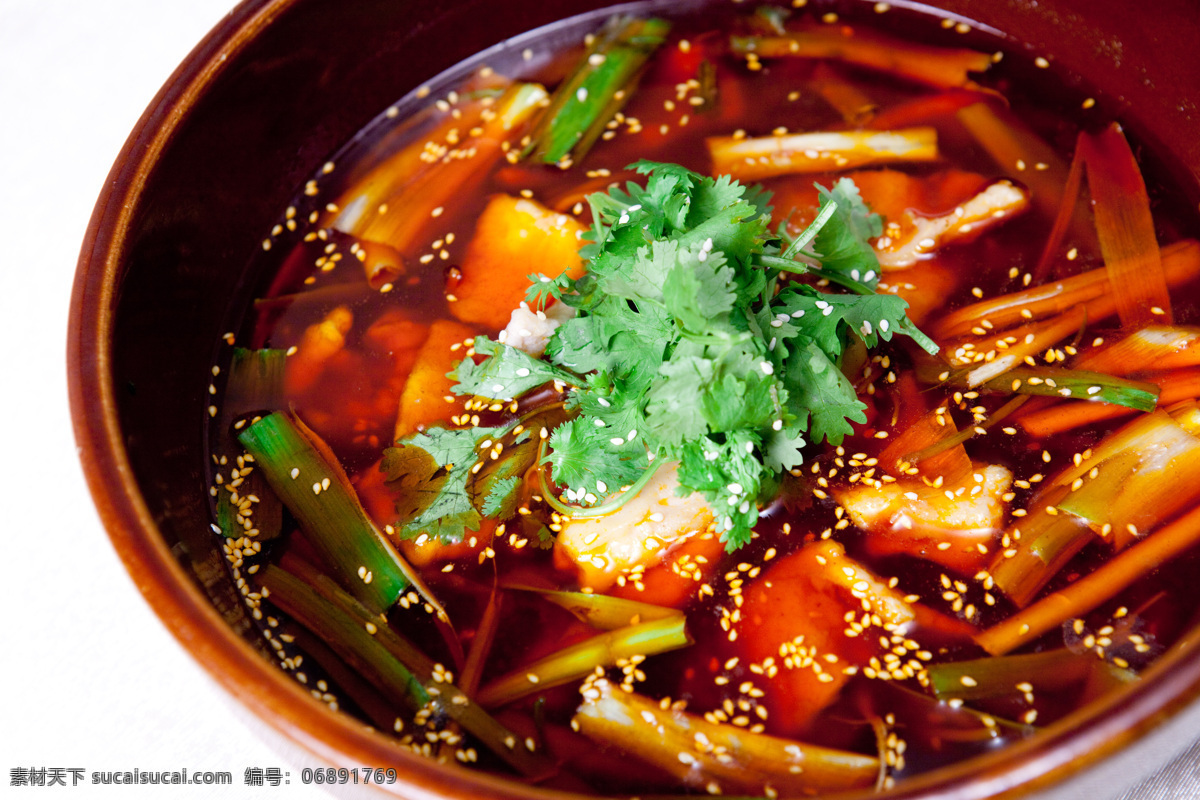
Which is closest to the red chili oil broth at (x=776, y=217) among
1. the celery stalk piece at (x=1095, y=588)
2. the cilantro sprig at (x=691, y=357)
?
the celery stalk piece at (x=1095, y=588)

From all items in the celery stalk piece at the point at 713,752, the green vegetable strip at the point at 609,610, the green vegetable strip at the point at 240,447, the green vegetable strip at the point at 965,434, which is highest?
the green vegetable strip at the point at 240,447

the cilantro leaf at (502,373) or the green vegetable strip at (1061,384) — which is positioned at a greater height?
the cilantro leaf at (502,373)

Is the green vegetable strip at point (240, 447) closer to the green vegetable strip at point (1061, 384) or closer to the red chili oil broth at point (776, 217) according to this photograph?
the red chili oil broth at point (776, 217)

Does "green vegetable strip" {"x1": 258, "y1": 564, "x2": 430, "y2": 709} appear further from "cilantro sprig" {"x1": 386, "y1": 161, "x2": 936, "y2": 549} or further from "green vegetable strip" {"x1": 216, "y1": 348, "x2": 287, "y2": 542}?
"cilantro sprig" {"x1": 386, "y1": 161, "x2": 936, "y2": 549}

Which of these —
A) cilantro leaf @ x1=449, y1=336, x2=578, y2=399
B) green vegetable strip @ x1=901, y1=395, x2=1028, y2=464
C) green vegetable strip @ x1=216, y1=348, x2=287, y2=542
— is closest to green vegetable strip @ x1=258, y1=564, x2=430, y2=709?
green vegetable strip @ x1=216, y1=348, x2=287, y2=542

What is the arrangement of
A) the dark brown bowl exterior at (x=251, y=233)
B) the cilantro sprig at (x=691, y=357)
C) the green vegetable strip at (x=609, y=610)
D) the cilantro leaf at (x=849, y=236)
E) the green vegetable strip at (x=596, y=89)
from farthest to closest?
the green vegetable strip at (x=596, y=89) → the cilantro leaf at (x=849, y=236) → the green vegetable strip at (x=609, y=610) → the cilantro sprig at (x=691, y=357) → the dark brown bowl exterior at (x=251, y=233)

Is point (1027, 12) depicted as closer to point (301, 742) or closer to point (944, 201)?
point (944, 201)

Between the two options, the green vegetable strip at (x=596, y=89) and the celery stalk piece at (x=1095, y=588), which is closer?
the celery stalk piece at (x=1095, y=588)

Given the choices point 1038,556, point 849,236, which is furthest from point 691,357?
point 1038,556
